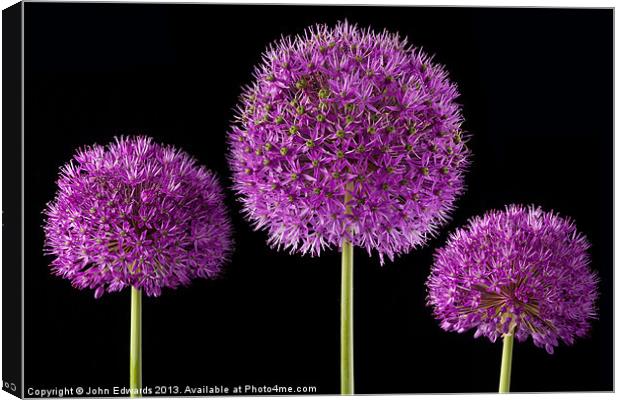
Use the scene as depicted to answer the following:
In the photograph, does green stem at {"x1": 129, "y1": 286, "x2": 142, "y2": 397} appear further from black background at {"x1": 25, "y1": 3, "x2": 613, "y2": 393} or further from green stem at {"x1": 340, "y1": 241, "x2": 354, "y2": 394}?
green stem at {"x1": 340, "y1": 241, "x2": 354, "y2": 394}

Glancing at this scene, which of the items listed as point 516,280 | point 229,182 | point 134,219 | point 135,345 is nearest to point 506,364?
point 516,280

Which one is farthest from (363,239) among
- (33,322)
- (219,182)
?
(33,322)

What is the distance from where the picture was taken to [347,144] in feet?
17.0

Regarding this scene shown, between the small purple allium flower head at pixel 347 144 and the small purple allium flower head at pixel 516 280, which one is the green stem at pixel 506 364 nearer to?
the small purple allium flower head at pixel 516 280

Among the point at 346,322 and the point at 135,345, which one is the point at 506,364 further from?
the point at 135,345

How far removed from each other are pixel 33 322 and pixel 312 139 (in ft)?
6.22

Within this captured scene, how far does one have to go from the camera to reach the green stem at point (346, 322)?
562 centimetres

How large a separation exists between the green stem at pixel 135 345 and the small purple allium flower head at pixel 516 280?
1667 mm

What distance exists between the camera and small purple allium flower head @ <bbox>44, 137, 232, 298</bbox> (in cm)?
546

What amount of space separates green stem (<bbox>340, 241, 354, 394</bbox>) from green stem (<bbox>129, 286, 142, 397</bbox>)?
44.4 inches

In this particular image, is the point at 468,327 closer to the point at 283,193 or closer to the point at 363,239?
the point at 363,239

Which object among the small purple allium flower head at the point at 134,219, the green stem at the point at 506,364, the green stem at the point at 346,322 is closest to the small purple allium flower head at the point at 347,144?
the green stem at the point at 346,322

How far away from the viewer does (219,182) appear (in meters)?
5.81

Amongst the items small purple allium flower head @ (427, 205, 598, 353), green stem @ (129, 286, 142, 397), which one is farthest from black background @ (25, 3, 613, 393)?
small purple allium flower head @ (427, 205, 598, 353)
